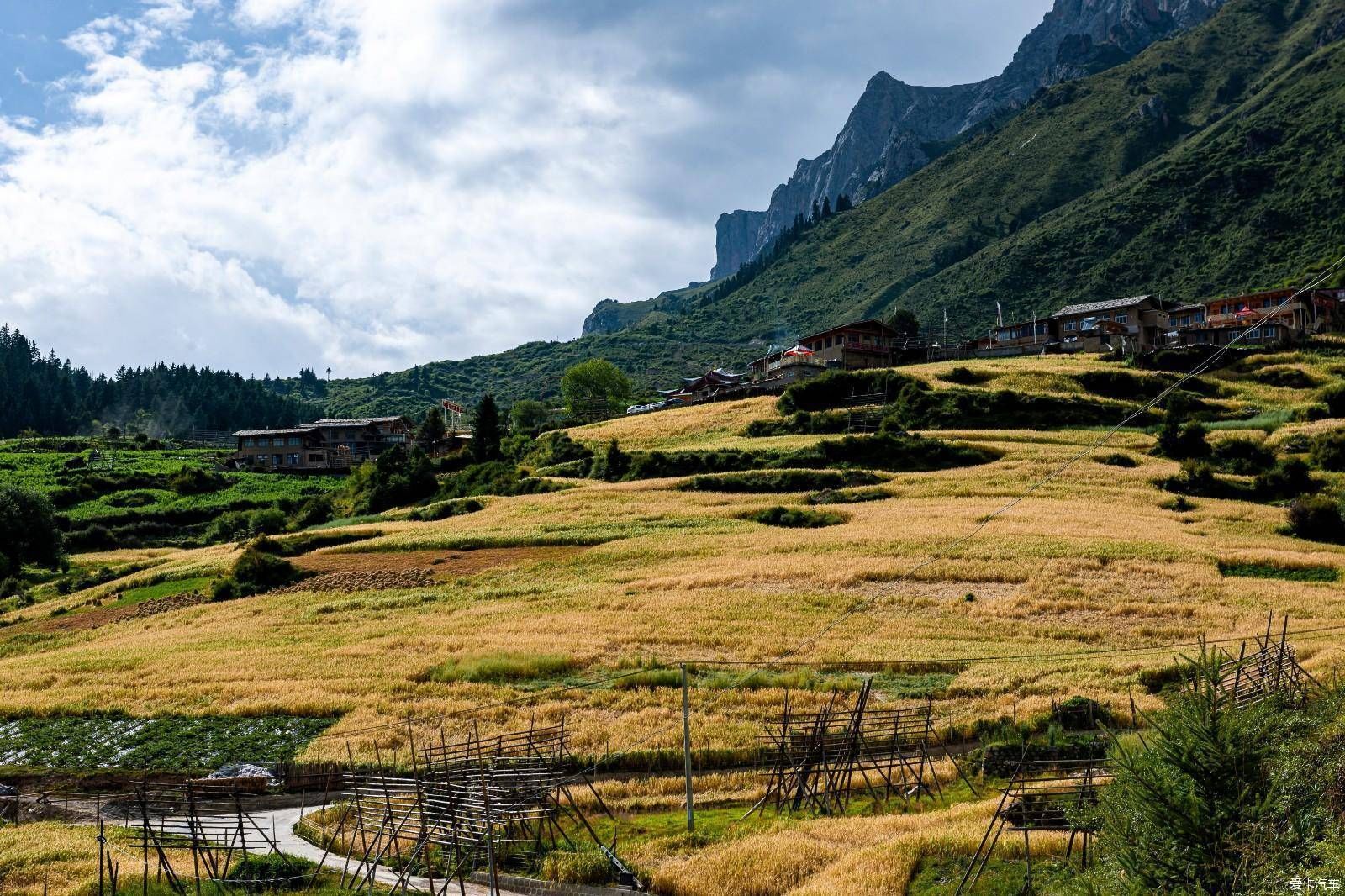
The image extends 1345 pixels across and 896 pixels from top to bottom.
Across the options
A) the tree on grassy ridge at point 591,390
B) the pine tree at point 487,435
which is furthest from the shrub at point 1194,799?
the tree on grassy ridge at point 591,390

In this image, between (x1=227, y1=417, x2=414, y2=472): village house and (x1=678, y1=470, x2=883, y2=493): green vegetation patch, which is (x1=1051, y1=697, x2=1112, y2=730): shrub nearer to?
(x1=678, y1=470, x2=883, y2=493): green vegetation patch

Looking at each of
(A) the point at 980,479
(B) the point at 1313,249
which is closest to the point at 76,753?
(A) the point at 980,479

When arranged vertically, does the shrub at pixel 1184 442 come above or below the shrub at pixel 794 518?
above

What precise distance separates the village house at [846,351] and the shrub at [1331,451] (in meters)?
57.9

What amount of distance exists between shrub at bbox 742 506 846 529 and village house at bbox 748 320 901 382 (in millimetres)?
57596

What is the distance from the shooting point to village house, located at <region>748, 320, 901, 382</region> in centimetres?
12562

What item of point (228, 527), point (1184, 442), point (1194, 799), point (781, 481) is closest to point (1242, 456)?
point (1184, 442)

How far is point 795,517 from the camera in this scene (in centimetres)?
6606

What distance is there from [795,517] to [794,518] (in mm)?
149

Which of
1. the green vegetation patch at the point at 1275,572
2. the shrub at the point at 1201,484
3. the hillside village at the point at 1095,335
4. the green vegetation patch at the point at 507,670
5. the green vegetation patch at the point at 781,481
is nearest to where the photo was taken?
the green vegetation patch at the point at 507,670

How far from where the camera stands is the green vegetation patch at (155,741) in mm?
32406

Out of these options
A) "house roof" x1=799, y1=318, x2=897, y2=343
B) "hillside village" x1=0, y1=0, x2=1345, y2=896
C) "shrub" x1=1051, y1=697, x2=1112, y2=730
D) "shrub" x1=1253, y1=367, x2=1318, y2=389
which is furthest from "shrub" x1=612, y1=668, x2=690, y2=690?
"house roof" x1=799, y1=318, x2=897, y2=343

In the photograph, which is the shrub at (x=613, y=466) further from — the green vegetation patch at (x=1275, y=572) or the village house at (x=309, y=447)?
the village house at (x=309, y=447)

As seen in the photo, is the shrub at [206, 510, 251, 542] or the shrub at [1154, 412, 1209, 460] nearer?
the shrub at [1154, 412, 1209, 460]
